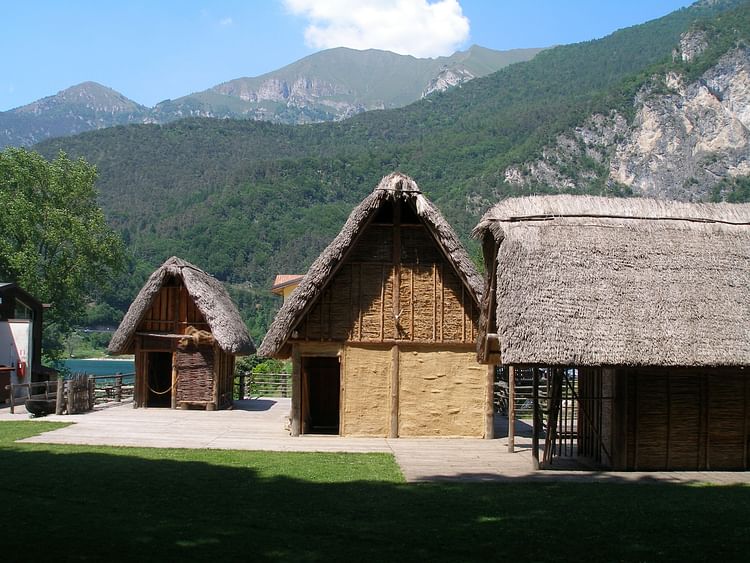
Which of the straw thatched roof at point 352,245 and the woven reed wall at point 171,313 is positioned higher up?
the straw thatched roof at point 352,245

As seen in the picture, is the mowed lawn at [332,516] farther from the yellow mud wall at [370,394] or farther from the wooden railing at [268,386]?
the wooden railing at [268,386]

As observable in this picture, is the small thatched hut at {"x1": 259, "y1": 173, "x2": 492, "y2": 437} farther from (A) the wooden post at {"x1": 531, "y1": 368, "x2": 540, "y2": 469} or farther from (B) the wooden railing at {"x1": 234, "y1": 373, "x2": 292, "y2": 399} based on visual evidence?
(B) the wooden railing at {"x1": 234, "y1": 373, "x2": 292, "y2": 399}

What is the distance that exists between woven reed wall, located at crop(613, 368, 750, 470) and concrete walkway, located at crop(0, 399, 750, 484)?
37 centimetres

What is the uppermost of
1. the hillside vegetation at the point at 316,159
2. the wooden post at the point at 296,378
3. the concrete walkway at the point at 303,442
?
the hillside vegetation at the point at 316,159

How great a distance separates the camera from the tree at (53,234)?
37.3 meters

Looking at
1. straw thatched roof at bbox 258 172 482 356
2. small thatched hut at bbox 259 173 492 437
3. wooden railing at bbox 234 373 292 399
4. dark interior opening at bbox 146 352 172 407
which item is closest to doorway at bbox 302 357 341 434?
small thatched hut at bbox 259 173 492 437

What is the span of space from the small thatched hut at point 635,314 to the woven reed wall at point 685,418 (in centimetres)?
2

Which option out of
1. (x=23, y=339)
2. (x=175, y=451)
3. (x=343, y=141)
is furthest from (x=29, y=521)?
(x=343, y=141)

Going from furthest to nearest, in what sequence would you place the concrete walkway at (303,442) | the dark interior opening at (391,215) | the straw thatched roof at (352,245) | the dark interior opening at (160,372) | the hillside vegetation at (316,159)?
the hillside vegetation at (316,159) < the dark interior opening at (160,372) < the dark interior opening at (391,215) < the straw thatched roof at (352,245) < the concrete walkway at (303,442)

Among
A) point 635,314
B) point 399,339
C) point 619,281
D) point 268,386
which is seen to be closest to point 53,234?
point 268,386

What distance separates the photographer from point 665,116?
106000 millimetres

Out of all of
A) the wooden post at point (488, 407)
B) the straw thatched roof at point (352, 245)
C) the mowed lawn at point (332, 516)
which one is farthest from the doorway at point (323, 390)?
the mowed lawn at point (332, 516)

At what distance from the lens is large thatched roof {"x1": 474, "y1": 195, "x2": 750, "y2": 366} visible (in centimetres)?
1304

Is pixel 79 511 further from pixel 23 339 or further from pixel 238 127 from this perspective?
pixel 238 127
